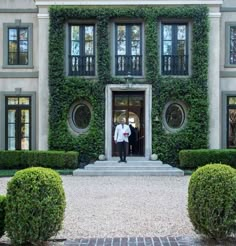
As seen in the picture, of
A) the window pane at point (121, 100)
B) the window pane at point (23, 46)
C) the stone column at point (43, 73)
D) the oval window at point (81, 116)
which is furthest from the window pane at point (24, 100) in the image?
the window pane at point (121, 100)

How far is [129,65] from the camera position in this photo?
20.7 meters

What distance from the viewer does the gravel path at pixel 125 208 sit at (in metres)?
7.81

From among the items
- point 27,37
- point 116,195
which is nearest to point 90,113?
point 27,37

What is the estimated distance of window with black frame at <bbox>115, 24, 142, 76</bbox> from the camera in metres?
20.7

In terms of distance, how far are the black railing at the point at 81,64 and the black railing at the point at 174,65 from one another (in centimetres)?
312

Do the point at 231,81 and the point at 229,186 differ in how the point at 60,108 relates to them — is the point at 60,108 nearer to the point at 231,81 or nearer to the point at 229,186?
the point at 231,81

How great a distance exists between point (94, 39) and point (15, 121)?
512 cm

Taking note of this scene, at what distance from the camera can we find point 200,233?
683cm

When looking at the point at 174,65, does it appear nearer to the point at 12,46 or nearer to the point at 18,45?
the point at 18,45

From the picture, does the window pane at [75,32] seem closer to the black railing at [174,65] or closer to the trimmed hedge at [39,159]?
the black railing at [174,65]

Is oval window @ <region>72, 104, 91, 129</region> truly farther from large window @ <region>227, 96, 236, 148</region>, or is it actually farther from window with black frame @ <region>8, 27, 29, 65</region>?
large window @ <region>227, 96, 236, 148</region>

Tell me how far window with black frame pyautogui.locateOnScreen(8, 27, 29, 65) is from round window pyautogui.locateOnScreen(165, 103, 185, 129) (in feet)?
22.2

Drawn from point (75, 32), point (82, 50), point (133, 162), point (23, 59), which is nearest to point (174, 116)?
point (133, 162)

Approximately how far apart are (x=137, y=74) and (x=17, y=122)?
5.83 meters
